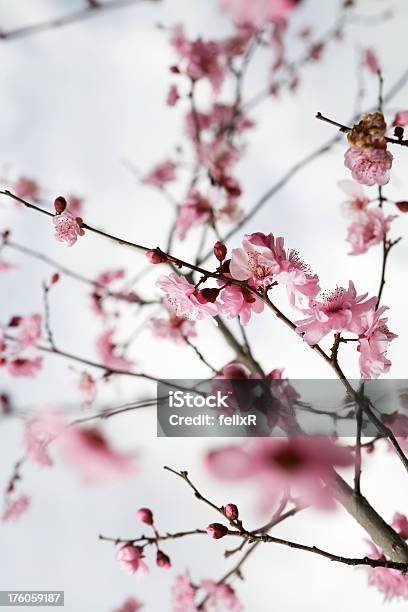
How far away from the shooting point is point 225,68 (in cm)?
334

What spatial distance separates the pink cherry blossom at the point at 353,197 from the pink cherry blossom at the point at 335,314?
91 centimetres

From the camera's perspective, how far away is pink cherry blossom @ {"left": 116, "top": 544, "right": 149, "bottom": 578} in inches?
64.2

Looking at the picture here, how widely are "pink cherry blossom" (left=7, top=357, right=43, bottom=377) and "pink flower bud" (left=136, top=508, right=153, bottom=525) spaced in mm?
1312

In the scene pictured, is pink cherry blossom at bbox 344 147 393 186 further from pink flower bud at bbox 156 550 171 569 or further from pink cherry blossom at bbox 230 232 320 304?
pink flower bud at bbox 156 550 171 569

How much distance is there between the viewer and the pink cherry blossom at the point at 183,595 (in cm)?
206

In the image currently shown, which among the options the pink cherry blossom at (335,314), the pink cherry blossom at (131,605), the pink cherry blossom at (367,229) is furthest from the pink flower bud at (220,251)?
the pink cherry blossom at (131,605)

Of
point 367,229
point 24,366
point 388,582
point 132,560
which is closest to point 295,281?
point 367,229

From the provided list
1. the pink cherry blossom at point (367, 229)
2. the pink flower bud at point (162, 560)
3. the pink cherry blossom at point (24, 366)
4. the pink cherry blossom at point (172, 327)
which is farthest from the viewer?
the pink cherry blossom at point (24, 366)

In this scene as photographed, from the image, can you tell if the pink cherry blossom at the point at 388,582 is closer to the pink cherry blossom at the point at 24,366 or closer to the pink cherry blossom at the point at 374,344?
the pink cherry blossom at the point at 374,344

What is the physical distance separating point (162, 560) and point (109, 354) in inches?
48.5

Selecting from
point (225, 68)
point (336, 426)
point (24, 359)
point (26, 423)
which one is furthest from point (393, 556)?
point (225, 68)

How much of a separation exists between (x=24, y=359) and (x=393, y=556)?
6.65 ft

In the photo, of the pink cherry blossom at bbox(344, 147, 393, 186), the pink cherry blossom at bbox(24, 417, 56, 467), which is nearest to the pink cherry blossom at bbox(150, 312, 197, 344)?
the pink cherry blossom at bbox(24, 417, 56, 467)

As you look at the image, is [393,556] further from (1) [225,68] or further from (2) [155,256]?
(1) [225,68]
